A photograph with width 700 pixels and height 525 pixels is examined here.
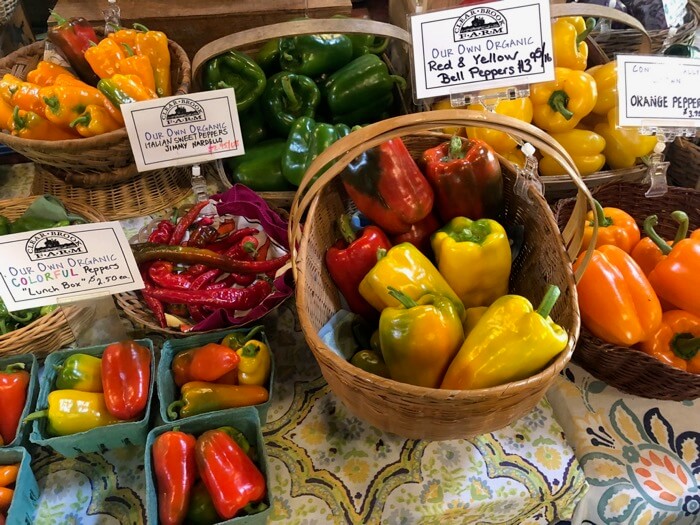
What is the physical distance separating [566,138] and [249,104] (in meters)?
0.86

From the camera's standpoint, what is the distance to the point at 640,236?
1.22 metres

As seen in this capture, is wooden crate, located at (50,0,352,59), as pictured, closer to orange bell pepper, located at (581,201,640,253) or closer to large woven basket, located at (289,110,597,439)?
large woven basket, located at (289,110,597,439)

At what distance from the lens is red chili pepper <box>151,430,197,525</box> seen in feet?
2.62

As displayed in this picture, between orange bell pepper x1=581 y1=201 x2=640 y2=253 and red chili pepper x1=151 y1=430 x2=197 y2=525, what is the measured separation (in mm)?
846

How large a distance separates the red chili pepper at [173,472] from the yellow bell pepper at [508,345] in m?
0.42

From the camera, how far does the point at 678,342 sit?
987mm

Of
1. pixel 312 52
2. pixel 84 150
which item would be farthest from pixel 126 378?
pixel 312 52

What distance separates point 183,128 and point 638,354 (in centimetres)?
100

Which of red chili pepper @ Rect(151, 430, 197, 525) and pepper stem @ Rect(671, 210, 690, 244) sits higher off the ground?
pepper stem @ Rect(671, 210, 690, 244)

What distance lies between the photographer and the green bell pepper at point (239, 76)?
1505 mm

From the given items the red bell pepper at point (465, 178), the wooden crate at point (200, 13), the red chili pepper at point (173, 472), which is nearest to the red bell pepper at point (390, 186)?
the red bell pepper at point (465, 178)

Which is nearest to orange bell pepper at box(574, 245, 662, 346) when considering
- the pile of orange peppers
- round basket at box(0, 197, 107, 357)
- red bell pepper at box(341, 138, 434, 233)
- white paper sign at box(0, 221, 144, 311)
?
the pile of orange peppers

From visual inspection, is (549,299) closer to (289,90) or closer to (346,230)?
(346,230)

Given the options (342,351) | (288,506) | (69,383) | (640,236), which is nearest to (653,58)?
(640,236)
